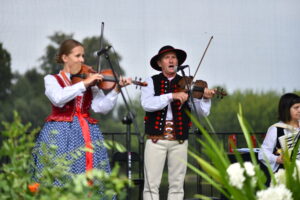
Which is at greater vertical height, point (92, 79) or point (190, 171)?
point (92, 79)

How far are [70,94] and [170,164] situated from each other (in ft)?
3.46

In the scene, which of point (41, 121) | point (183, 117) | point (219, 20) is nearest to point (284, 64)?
point (219, 20)

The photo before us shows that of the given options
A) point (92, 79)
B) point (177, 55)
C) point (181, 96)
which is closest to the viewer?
point (92, 79)

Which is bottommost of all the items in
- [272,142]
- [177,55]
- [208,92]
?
[272,142]

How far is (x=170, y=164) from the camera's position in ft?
12.7

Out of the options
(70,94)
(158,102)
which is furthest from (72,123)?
(158,102)

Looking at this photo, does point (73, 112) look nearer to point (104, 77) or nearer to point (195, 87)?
point (104, 77)

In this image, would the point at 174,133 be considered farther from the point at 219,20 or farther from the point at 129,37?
the point at 219,20

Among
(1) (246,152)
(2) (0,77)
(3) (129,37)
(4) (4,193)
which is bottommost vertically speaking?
(1) (246,152)

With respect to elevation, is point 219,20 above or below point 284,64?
above

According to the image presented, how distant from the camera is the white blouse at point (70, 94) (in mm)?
3123

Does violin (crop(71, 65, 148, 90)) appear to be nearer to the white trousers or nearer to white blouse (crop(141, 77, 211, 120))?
white blouse (crop(141, 77, 211, 120))

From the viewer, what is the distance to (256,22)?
213 inches

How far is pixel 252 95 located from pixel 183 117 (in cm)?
172
